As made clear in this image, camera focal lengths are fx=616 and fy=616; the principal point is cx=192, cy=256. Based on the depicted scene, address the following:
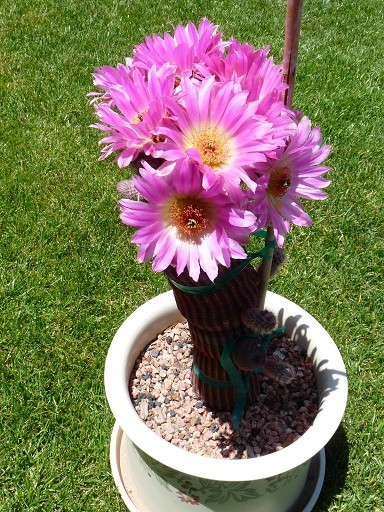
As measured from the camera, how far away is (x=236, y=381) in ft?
4.85

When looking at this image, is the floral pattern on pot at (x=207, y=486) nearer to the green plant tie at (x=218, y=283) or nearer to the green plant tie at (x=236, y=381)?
the green plant tie at (x=236, y=381)

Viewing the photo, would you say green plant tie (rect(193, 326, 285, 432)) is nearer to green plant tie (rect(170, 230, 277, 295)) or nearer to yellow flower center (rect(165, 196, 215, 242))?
green plant tie (rect(170, 230, 277, 295))

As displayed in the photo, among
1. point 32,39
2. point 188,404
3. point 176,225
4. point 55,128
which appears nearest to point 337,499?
point 188,404

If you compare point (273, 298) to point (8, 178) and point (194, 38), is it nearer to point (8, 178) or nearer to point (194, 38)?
point (194, 38)

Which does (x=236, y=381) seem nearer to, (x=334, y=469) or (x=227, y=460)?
(x=227, y=460)

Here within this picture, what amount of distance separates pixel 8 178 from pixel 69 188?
0.30 metres

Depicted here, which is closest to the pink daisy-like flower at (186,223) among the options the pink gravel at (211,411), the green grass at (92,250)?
the pink gravel at (211,411)

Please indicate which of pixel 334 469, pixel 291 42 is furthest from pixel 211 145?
pixel 334 469

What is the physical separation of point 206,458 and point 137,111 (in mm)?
761

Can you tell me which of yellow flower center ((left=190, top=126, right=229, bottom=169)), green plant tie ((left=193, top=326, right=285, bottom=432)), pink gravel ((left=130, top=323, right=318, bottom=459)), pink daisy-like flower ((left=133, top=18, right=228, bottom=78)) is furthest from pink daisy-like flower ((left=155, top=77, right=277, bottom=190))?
pink gravel ((left=130, top=323, right=318, bottom=459))

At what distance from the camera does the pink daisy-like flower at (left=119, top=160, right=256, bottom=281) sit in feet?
3.27

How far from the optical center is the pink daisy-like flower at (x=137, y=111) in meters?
1.00

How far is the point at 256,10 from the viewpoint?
4148 millimetres

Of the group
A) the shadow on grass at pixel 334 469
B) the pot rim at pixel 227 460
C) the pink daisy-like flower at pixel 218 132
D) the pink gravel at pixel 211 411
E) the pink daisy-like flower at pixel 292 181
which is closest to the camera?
the pink daisy-like flower at pixel 218 132
